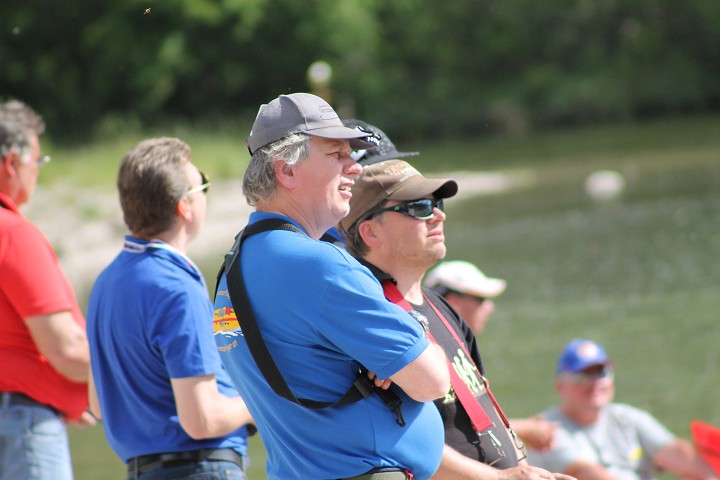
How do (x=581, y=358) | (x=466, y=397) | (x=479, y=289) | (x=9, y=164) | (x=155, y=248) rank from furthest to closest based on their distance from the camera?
1. (x=581, y=358)
2. (x=479, y=289)
3. (x=9, y=164)
4. (x=155, y=248)
5. (x=466, y=397)

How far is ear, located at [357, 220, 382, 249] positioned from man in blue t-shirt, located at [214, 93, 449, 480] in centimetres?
58

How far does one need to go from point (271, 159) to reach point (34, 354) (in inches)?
60.2

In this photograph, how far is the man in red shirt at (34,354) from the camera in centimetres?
357

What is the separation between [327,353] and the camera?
2500 mm

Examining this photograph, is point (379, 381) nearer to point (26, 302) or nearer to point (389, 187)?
point (389, 187)

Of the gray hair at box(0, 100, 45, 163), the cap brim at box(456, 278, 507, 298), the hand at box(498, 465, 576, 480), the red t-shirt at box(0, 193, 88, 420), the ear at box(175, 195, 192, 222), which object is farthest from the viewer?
the cap brim at box(456, 278, 507, 298)

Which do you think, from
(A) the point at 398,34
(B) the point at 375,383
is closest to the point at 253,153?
(B) the point at 375,383

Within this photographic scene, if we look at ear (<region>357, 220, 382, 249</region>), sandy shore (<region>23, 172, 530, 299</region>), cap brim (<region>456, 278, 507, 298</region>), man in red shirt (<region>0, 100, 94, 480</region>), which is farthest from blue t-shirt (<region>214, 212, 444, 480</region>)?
sandy shore (<region>23, 172, 530, 299</region>)

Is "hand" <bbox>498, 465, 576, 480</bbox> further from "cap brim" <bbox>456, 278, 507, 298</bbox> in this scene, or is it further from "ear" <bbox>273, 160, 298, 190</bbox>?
"cap brim" <bbox>456, 278, 507, 298</bbox>

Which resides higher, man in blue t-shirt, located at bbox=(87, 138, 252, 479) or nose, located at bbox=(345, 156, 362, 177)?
nose, located at bbox=(345, 156, 362, 177)

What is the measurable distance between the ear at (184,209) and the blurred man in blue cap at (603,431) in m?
2.93

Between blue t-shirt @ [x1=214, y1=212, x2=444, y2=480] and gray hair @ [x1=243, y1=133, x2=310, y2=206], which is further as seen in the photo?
gray hair @ [x1=243, y1=133, x2=310, y2=206]

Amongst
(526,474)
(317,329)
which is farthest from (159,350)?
(526,474)

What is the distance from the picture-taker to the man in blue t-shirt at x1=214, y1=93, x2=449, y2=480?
244 centimetres
